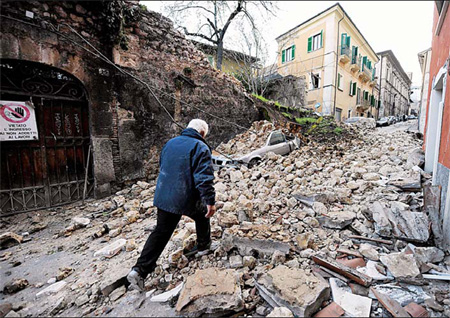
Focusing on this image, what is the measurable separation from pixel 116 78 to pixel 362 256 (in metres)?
5.72

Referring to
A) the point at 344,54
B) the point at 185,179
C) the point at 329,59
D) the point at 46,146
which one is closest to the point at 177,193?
the point at 185,179

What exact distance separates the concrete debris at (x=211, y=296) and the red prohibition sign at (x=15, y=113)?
443 centimetres

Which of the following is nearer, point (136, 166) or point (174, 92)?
point (136, 166)

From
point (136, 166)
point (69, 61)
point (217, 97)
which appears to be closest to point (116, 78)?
point (69, 61)

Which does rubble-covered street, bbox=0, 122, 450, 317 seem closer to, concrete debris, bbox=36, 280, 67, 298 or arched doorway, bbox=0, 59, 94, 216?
concrete debris, bbox=36, 280, 67, 298

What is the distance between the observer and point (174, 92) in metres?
6.11

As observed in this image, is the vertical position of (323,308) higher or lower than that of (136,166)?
lower

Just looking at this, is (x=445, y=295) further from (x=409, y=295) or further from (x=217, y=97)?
(x=217, y=97)

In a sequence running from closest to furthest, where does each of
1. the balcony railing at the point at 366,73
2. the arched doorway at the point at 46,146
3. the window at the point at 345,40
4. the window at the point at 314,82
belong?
the arched doorway at the point at 46,146
the window at the point at 345,40
the window at the point at 314,82
the balcony railing at the point at 366,73

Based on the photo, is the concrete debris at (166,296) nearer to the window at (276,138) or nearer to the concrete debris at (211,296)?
the concrete debris at (211,296)

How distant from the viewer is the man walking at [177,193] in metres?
1.95

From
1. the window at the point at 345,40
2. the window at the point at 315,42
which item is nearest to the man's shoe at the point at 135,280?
the window at the point at 315,42

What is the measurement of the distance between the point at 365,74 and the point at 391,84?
43.8 ft

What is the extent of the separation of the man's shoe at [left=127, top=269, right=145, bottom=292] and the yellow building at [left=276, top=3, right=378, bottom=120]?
16992mm
